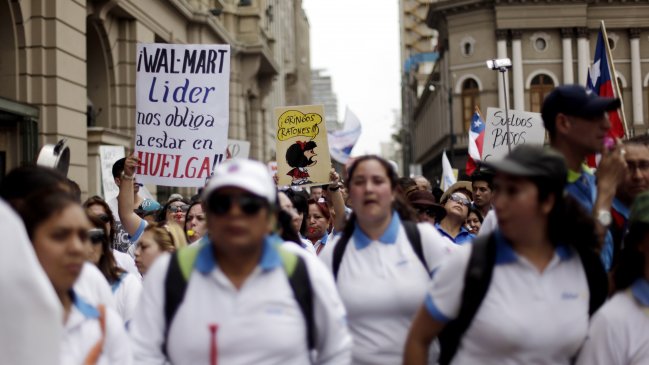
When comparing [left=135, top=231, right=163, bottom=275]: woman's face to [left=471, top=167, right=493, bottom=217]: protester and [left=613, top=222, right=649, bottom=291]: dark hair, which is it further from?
[left=471, top=167, right=493, bottom=217]: protester

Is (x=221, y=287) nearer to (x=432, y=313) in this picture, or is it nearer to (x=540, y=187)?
(x=432, y=313)

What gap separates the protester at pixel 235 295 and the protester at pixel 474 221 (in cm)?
557

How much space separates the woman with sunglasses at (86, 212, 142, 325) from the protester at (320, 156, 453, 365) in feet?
4.44

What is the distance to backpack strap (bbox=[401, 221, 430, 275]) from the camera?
15.5 feet

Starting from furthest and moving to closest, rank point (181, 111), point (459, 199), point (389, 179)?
point (181, 111) < point (459, 199) < point (389, 179)

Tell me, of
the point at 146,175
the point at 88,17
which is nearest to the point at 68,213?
the point at 146,175

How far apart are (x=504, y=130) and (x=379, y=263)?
12.3 m

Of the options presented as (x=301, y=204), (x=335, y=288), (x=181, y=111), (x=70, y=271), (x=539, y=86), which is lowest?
(x=335, y=288)

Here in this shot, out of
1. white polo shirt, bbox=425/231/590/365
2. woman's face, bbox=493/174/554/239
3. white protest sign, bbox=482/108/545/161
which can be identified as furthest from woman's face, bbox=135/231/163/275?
white protest sign, bbox=482/108/545/161

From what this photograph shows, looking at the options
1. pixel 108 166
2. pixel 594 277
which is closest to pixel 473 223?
pixel 594 277

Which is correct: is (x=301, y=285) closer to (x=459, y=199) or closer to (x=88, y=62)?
(x=459, y=199)

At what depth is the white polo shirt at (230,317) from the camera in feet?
11.8

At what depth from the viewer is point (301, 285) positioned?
372 cm

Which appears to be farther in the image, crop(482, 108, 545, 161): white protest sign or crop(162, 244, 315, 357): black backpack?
crop(482, 108, 545, 161): white protest sign
